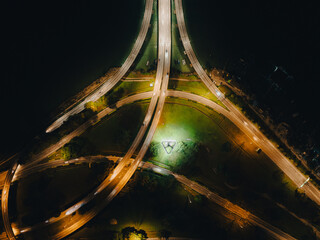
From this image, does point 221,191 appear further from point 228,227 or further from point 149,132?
point 149,132

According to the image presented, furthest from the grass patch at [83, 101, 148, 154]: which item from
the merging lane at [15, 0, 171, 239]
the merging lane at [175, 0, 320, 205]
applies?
the merging lane at [175, 0, 320, 205]

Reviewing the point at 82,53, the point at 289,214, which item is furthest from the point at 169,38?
the point at 289,214

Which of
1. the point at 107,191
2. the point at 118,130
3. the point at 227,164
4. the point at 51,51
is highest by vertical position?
the point at 51,51

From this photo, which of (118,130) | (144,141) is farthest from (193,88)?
(118,130)

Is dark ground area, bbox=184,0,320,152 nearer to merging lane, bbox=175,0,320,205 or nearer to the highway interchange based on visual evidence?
merging lane, bbox=175,0,320,205

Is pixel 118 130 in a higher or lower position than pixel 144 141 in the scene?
higher

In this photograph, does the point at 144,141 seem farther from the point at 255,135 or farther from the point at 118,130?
the point at 255,135

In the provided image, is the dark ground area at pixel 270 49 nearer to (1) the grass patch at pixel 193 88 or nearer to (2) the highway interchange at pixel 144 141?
(2) the highway interchange at pixel 144 141

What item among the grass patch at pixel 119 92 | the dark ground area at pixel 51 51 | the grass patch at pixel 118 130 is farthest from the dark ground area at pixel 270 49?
the grass patch at pixel 118 130

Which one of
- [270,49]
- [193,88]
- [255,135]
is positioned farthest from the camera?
[270,49]
